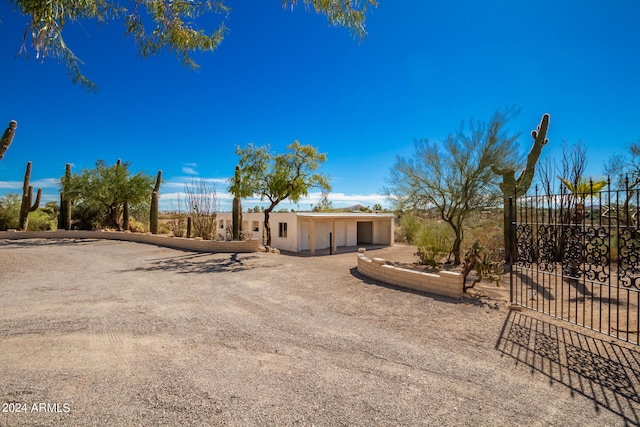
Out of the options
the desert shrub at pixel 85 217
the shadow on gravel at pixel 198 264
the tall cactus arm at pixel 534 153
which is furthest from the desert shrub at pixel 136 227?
the tall cactus arm at pixel 534 153

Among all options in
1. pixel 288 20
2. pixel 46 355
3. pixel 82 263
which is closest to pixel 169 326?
pixel 46 355

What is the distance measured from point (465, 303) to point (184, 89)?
1201 centimetres

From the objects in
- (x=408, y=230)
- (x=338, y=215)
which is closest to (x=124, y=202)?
(x=338, y=215)

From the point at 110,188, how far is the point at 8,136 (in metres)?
Result: 13.0

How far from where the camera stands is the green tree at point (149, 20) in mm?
3781

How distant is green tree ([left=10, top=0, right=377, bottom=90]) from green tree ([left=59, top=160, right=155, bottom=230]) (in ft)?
59.5

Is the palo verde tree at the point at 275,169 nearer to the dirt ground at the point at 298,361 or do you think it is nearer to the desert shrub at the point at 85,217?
the dirt ground at the point at 298,361

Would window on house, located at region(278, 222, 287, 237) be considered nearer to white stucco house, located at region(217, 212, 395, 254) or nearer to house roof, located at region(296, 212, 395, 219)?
white stucco house, located at region(217, 212, 395, 254)

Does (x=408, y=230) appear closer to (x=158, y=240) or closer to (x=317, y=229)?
(x=317, y=229)

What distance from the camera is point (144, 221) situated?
1042 inches

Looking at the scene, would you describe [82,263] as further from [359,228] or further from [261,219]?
[359,228]

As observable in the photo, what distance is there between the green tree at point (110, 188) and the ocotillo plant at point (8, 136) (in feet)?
39.5

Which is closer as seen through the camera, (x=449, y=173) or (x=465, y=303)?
(x=465, y=303)

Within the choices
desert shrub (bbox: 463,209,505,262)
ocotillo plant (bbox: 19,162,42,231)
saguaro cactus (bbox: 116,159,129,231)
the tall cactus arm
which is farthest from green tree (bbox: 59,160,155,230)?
the tall cactus arm
